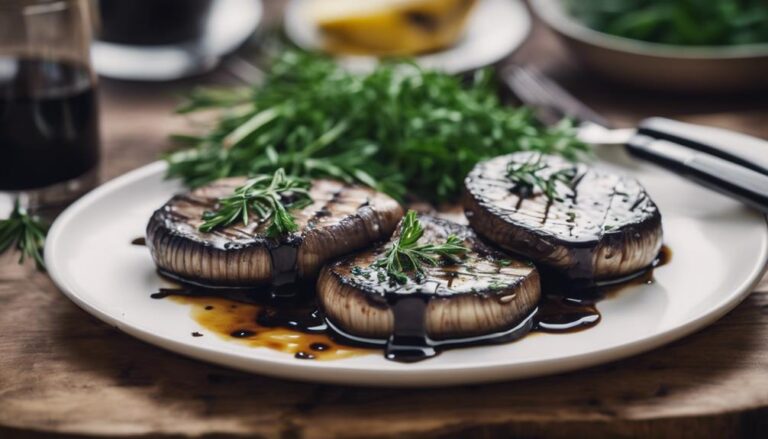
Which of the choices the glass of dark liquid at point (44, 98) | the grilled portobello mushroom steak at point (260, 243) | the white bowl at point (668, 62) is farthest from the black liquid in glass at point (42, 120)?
the white bowl at point (668, 62)

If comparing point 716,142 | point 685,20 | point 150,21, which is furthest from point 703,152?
point 150,21

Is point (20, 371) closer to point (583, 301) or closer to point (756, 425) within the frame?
point (583, 301)

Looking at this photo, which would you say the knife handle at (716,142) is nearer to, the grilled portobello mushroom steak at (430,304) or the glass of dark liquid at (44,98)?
the grilled portobello mushroom steak at (430,304)

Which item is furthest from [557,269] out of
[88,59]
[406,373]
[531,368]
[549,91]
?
[88,59]

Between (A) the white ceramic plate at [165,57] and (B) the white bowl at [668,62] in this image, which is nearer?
(B) the white bowl at [668,62]

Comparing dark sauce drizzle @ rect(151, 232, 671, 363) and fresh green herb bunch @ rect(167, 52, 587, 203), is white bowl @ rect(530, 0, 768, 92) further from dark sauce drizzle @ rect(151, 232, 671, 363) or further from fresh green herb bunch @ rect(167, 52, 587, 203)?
dark sauce drizzle @ rect(151, 232, 671, 363)

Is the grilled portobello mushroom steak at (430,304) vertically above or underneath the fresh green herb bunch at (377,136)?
underneath
